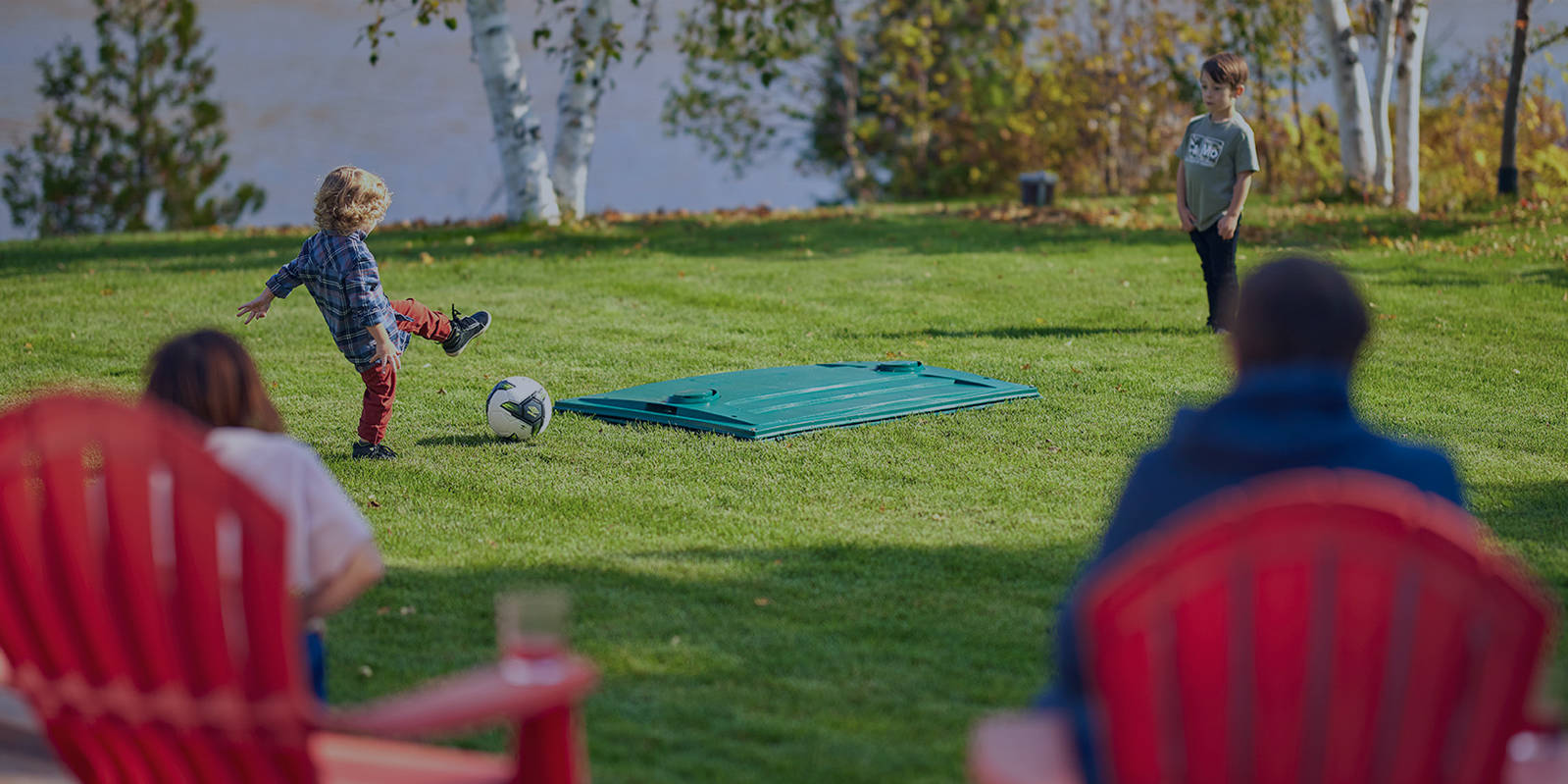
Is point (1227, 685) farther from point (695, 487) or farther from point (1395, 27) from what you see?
point (1395, 27)

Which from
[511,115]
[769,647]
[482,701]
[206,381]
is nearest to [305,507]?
[206,381]

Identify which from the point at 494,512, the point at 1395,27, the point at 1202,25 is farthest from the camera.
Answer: the point at 1202,25

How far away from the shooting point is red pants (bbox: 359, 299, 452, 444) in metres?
6.85

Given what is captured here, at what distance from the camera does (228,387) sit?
9.73 feet

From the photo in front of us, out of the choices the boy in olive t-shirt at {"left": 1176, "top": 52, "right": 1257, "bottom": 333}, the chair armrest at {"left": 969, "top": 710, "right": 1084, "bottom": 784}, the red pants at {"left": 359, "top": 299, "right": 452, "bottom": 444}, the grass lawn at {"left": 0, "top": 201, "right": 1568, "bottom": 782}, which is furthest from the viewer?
the boy in olive t-shirt at {"left": 1176, "top": 52, "right": 1257, "bottom": 333}

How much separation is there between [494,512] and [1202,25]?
17.9m

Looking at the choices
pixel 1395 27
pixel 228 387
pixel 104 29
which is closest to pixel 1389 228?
pixel 1395 27

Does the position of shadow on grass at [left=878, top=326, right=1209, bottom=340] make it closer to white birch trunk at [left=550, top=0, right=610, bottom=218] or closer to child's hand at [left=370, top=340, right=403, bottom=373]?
child's hand at [left=370, top=340, right=403, bottom=373]

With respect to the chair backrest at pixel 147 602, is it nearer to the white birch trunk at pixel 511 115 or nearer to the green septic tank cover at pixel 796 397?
the green septic tank cover at pixel 796 397

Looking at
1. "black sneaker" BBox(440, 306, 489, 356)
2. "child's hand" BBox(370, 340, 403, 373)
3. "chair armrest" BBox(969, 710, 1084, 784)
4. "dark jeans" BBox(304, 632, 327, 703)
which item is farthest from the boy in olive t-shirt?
"chair armrest" BBox(969, 710, 1084, 784)

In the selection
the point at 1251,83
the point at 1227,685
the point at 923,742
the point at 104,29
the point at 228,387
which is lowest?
the point at 923,742

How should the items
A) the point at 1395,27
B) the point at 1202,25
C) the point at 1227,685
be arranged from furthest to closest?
the point at 1202,25 → the point at 1395,27 → the point at 1227,685

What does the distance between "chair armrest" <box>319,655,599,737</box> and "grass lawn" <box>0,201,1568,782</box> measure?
3.99 feet

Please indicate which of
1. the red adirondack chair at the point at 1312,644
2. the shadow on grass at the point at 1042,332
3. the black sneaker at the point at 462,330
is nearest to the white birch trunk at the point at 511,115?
the shadow on grass at the point at 1042,332
